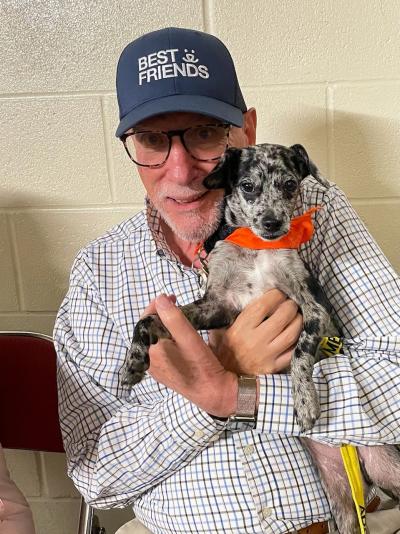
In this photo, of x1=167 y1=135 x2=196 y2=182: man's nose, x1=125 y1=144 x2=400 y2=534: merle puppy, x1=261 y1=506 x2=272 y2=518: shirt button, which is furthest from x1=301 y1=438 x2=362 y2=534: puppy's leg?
x1=167 y1=135 x2=196 y2=182: man's nose

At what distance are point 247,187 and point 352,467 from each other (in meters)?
0.57

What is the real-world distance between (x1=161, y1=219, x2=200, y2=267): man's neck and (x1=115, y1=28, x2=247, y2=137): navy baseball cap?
265mm

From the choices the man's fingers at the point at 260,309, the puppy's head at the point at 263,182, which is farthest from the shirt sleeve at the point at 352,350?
the puppy's head at the point at 263,182

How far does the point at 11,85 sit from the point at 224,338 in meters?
1.00

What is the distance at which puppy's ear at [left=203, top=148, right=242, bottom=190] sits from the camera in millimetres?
1075

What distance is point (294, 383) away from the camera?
1026mm

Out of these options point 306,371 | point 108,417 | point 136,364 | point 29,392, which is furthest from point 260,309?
point 29,392

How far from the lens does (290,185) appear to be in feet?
3.42

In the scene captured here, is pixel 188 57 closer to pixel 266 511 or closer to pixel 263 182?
pixel 263 182

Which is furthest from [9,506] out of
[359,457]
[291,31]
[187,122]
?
[291,31]

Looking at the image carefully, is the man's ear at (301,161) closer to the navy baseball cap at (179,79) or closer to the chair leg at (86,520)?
the navy baseball cap at (179,79)

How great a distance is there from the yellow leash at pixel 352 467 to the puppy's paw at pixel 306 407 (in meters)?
0.12

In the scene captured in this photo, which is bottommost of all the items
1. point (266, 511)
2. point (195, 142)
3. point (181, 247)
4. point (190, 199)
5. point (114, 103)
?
point (266, 511)

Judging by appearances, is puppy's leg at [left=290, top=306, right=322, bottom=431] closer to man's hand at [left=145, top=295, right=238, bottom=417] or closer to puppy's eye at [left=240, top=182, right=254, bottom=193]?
man's hand at [left=145, top=295, right=238, bottom=417]
